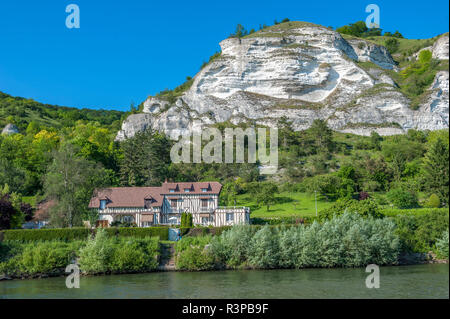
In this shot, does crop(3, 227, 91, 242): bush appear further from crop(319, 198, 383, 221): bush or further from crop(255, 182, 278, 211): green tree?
crop(255, 182, 278, 211): green tree

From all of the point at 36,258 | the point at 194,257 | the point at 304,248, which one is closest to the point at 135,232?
the point at 194,257

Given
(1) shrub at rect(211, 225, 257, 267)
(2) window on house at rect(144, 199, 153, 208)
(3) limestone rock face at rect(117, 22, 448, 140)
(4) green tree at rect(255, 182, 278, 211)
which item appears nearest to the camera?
(1) shrub at rect(211, 225, 257, 267)

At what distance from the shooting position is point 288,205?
153 feet

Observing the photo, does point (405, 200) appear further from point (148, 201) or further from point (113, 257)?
point (113, 257)

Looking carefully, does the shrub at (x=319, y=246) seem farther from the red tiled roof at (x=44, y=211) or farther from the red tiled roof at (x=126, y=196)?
the red tiled roof at (x=44, y=211)

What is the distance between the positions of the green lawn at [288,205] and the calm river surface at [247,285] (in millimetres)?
16125

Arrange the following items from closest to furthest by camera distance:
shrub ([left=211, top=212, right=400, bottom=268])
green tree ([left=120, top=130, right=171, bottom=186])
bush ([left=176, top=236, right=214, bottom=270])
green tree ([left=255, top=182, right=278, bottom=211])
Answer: shrub ([left=211, top=212, right=400, bottom=268]) < bush ([left=176, top=236, right=214, bottom=270]) < green tree ([left=255, top=182, right=278, bottom=211]) < green tree ([left=120, top=130, right=171, bottom=186])

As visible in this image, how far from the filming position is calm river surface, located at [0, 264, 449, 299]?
1792cm

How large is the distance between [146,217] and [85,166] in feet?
24.5

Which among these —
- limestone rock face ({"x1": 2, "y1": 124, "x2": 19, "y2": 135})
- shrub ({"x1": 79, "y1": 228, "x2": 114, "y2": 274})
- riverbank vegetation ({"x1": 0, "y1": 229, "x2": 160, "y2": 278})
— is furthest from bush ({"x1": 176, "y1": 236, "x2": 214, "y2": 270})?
limestone rock face ({"x1": 2, "y1": 124, "x2": 19, "y2": 135})

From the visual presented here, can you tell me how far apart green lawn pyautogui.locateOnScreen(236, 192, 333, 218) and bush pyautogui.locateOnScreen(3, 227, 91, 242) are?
1803 cm

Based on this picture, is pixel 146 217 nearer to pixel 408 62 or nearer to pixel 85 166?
pixel 85 166

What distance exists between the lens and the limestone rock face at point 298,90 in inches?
3314

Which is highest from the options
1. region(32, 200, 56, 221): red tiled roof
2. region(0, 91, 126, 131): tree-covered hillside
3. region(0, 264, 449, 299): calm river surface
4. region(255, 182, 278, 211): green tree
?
region(0, 91, 126, 131): tree-covered hillside
